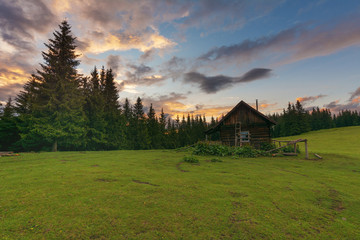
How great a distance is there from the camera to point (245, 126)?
2606 centimetres

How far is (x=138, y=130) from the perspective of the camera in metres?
49.5

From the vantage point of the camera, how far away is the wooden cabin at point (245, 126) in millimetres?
25000

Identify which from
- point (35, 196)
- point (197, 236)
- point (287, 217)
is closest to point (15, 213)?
point (35, 196)

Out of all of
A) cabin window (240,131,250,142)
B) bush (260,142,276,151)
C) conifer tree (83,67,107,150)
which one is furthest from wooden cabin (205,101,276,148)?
conifer tree (83,67,107,150)

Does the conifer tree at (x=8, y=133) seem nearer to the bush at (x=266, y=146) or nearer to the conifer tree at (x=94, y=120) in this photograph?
the conifer tree at (x=94, y=120)

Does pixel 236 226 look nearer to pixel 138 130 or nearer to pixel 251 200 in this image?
pixel 251 200

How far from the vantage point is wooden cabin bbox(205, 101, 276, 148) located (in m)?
25.0

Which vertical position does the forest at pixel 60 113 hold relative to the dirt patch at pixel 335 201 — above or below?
above

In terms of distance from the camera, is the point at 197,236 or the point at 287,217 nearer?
the point at 197,236

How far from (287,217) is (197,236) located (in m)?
3.04

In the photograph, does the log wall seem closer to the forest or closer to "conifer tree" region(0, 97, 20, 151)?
the forest

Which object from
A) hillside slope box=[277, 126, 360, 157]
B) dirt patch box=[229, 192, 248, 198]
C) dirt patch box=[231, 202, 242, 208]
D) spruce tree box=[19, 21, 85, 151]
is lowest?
hillside slope box=[277, 126, 360, 157]

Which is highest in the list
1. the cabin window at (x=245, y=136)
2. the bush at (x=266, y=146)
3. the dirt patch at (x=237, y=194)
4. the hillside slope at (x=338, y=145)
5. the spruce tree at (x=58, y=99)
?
the spruce tree at (x=58, y=99)

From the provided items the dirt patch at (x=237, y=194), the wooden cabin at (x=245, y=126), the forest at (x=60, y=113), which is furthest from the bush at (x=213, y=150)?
the forest at (x=60, y=113)
